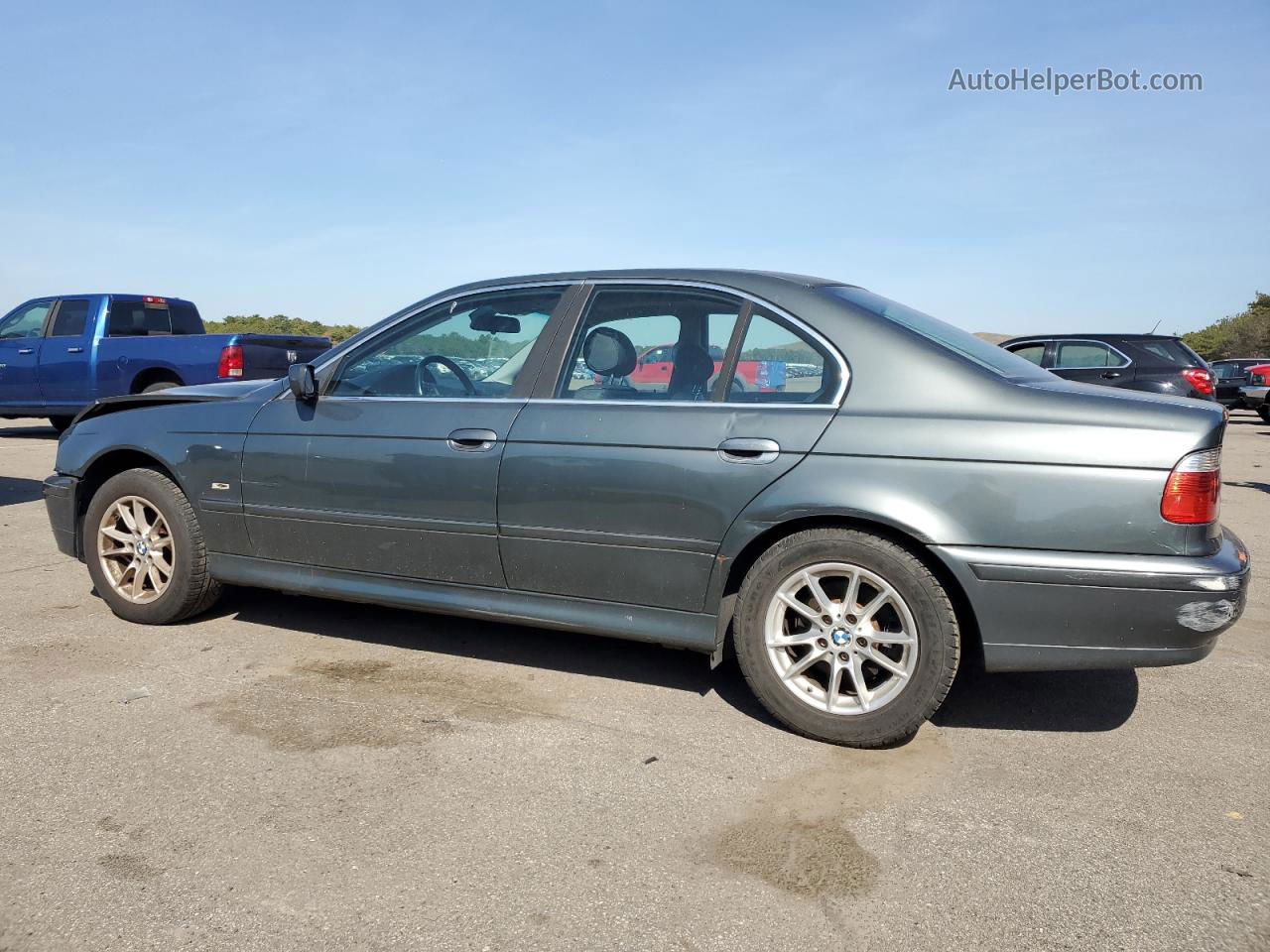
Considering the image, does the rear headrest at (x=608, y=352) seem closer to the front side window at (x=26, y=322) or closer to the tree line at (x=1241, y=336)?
the front side window at (x=26, y=322)

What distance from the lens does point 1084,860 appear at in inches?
98.6

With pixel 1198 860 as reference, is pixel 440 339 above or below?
above

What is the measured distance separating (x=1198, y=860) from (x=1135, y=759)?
2.16ft

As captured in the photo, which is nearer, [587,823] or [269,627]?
[587,823]

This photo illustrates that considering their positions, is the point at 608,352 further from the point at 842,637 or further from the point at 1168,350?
the point at 1168,350

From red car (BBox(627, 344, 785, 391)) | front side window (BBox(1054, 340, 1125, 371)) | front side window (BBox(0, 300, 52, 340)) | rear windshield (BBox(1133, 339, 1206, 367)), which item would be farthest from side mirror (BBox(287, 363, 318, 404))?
rear windshield (BBox(1133, 339, 1206, 367))

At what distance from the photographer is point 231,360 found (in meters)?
11.0

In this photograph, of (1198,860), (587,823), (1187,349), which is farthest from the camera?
(1187,349)

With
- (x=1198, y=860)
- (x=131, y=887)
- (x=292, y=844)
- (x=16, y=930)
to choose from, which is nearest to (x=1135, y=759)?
(x=1198, y=860)

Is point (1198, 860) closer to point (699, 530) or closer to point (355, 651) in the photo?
point (699, 530)

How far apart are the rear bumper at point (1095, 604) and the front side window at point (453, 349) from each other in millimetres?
1828

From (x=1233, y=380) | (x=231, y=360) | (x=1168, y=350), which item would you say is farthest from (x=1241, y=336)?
(x=231, y=360)

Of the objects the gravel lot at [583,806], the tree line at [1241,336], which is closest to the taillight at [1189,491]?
the gravel lot at [583,806]

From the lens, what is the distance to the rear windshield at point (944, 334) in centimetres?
335
